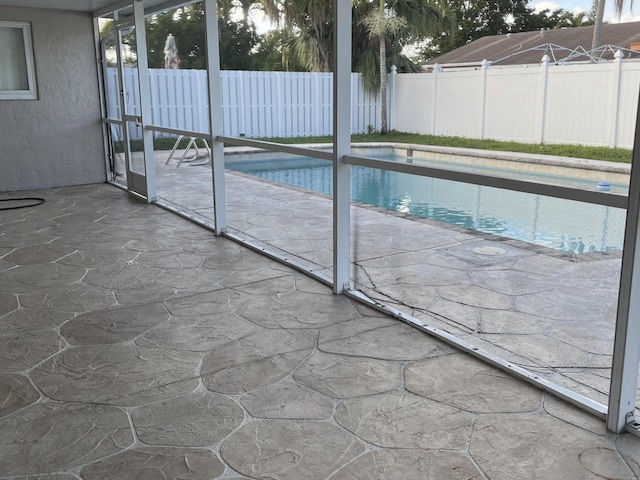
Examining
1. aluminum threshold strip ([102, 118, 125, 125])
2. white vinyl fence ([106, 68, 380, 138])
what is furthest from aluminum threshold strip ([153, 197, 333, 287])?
white vinyl fence ([106, 68, 380, 138])

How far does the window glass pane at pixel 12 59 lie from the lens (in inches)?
284

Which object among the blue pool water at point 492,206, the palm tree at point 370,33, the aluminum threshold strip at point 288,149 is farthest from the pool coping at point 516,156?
the aluminum threshold strip at point 288,149

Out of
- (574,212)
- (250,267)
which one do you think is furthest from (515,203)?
(250,267)

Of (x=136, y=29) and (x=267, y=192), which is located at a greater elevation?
(x=136, y=29)

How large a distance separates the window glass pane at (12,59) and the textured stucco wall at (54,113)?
18 centimetres

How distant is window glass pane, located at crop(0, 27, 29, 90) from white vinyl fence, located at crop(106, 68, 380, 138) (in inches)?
196

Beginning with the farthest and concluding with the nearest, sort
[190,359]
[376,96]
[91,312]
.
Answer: [376,96], [91,312], [190,359]

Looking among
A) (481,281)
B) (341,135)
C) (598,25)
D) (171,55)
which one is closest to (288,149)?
(341,135)

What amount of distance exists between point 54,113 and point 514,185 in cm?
687

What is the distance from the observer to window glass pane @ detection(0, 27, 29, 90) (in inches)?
284

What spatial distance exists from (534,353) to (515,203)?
5.93 metres

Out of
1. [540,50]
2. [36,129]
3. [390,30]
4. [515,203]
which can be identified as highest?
[390,30]

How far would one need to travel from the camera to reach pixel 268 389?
239 cm

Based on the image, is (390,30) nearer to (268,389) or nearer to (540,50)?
(540,50)
